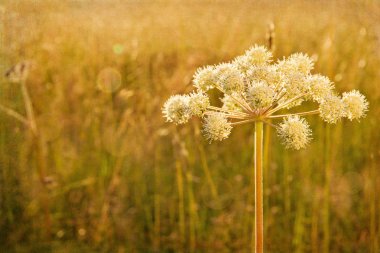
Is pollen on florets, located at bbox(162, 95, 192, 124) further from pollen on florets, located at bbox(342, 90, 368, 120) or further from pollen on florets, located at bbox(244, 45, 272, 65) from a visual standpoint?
pollen on florets, located at bbox(342, 90, 368, 120)

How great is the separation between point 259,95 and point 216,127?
0.17 metres

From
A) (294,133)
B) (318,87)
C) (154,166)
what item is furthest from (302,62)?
(154,166)

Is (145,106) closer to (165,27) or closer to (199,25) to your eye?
(165,27)

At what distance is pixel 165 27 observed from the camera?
18.5 ft

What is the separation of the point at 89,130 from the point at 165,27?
235 cm

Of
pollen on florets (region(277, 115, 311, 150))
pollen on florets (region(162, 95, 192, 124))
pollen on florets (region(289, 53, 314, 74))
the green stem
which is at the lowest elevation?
the green stem

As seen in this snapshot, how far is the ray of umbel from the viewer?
5.10 ft

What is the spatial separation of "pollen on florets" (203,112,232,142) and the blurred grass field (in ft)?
2.92

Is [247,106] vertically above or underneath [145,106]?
underneath

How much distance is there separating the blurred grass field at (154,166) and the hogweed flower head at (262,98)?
2.74 ft

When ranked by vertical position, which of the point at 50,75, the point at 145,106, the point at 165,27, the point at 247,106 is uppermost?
the point at 165,27

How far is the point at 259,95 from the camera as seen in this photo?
152 centimetres

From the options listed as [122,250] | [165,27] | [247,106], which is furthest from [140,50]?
[247,106]

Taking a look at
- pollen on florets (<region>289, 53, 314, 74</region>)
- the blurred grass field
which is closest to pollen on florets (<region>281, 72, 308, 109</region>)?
pollen on florets (<region>289, 53, 314, 74</region>)
